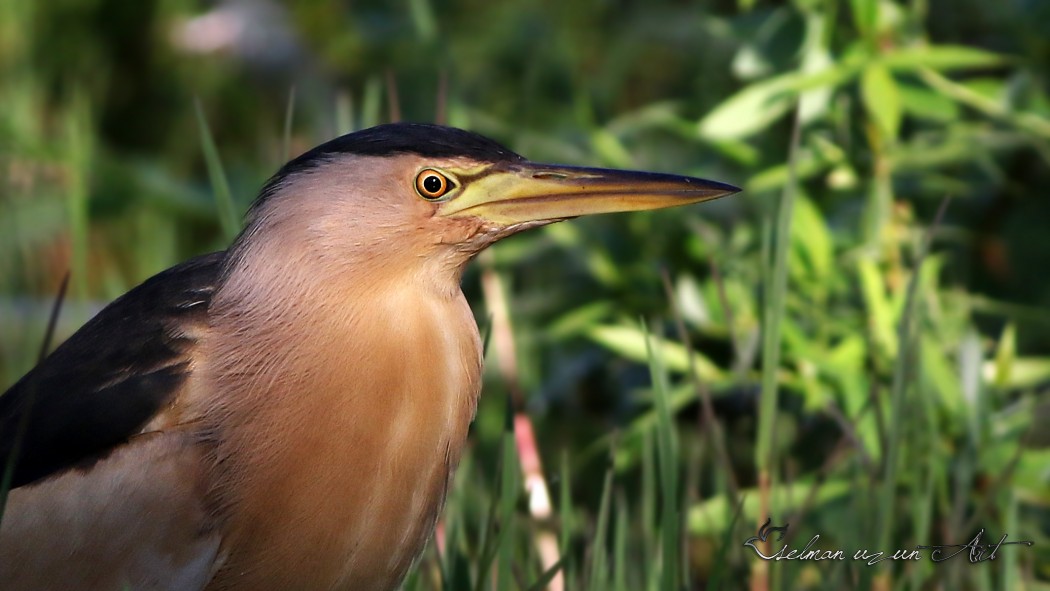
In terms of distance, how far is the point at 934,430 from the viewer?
258cm

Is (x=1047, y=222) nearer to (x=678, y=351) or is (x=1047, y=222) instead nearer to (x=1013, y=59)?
(x=1013, y=59)

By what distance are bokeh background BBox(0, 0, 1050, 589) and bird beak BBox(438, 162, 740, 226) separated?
191 millimetres

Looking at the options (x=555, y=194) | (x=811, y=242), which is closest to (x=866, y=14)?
(x=811, y=242)

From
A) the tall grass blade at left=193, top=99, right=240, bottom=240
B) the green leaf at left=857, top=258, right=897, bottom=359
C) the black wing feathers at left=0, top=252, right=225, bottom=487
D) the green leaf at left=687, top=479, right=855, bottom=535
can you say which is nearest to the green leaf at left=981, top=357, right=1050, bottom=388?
the green leaf at left=857, top=258, right=897, bottom=359

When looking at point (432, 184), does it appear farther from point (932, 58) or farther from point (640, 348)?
point (932, 58)

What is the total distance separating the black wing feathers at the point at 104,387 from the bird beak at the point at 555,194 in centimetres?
48

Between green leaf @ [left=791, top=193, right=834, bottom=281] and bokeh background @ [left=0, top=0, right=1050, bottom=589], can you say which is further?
green leaf @ [left=791, top=193, right=834, bottom=281]

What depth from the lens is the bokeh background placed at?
2520 mm

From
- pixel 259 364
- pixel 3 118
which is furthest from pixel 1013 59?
pixel 3 118

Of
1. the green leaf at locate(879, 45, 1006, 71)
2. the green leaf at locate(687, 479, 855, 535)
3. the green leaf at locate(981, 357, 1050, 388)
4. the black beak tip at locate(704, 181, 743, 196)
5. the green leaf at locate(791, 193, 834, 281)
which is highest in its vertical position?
the green leaf at locate(879, 45, 1006, 71)

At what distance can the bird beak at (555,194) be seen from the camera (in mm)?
2338

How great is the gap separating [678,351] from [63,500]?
146 cm

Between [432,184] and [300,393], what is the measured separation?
39 cm

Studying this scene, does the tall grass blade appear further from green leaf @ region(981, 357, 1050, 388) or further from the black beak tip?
green leaf @ region(981, 357, 1050, 388)
